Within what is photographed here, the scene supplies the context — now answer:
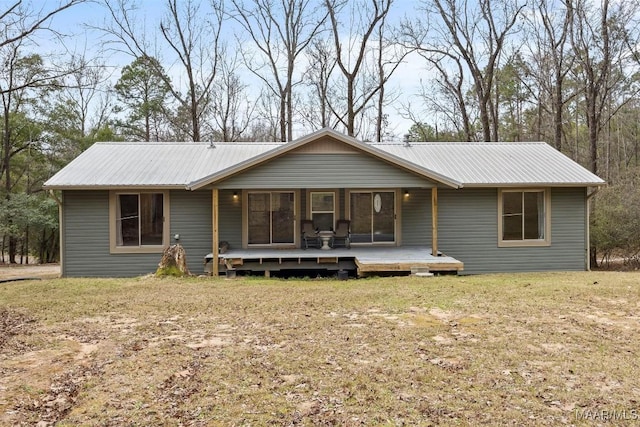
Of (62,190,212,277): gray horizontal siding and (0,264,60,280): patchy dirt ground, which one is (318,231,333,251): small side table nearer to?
(62,190,212,277): gray horizontal siding

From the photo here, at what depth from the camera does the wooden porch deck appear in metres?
9.88

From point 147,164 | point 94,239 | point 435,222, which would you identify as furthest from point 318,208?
point 94,239

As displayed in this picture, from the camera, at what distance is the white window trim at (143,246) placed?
11117 millimetres

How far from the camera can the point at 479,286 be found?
27.8ft

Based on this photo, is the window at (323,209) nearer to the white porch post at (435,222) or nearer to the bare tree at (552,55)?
the white porch post at (435,222)

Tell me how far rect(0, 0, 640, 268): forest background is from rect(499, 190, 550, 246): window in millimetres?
7028

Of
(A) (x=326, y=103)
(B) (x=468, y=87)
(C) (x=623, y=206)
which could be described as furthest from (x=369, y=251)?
(B) (x=468, y=87)

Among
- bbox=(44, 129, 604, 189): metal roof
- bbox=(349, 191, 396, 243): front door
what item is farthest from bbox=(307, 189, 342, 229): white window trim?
bbox=(44, 129, 604, 189): metal roof

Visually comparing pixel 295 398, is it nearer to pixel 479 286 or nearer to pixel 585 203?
pixel 479 286

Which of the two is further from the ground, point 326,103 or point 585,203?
point 326,103

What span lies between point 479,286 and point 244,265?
525cm

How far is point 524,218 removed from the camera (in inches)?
478

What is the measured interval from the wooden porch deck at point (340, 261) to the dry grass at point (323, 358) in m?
2.16

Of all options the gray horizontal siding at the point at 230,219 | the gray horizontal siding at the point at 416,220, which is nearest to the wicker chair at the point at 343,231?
the gray horizontal siding at the point at 416,220
